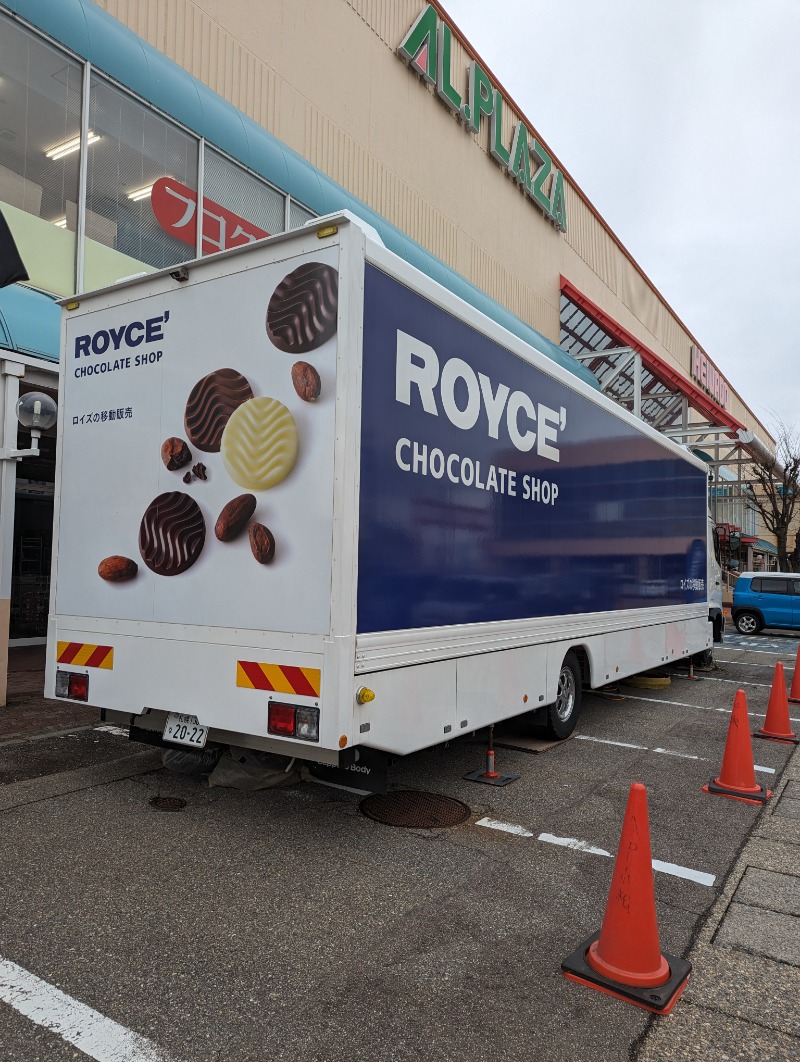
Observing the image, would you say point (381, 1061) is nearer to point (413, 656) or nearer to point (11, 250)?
point (413, 656)

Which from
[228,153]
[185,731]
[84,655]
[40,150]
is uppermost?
[228,153]

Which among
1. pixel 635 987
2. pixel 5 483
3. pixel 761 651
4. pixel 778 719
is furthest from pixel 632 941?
pixel 761 651

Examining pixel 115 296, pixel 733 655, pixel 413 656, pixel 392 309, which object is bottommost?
pixel 733 655

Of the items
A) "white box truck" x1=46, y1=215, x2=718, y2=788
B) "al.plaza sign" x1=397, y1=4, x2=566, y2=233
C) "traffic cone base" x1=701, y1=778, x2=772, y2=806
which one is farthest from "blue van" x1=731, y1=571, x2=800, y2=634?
"white box truck" x1=46, y1=215, x2=718, y2=788

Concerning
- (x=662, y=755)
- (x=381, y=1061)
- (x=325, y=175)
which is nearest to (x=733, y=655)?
(x=662, y=755)

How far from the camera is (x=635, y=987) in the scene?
3031mm

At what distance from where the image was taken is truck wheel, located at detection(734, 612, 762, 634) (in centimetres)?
2083

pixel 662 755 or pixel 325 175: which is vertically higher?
pixel 325 175

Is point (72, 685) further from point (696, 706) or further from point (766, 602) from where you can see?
point (766, 602)

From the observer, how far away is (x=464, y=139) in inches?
680

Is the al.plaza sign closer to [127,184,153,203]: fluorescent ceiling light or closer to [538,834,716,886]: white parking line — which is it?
[127,184,153,203]: fluorescent ceiling light

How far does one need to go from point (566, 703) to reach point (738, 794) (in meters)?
1.77

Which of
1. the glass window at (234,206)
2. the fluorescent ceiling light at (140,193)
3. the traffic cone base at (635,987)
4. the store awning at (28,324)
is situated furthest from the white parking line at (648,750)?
the fluorescent ceiling light at (140,193)

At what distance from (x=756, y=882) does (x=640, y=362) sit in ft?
70.0
